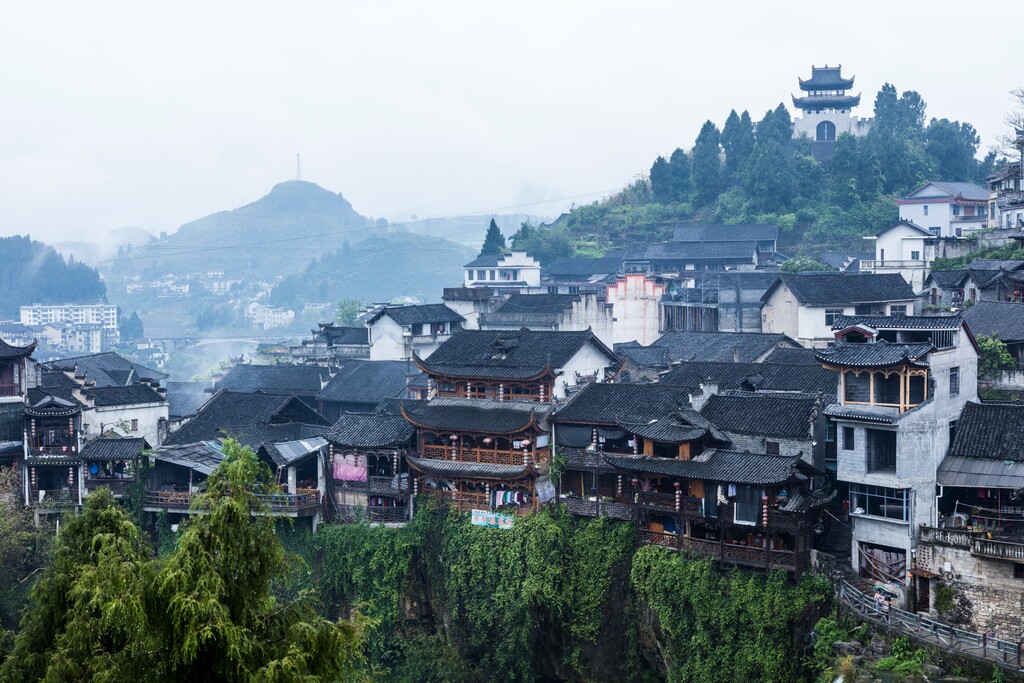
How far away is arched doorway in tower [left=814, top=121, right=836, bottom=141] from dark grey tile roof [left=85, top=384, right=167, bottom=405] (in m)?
77.4

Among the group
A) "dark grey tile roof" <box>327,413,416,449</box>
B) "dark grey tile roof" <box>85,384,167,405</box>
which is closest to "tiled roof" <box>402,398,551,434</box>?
"dark grey tile roof" <box>327,413,416,449</box>

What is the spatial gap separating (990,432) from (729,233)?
57.4 m

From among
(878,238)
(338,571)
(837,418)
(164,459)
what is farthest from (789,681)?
(878,238)

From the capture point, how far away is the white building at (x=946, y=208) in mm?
80625

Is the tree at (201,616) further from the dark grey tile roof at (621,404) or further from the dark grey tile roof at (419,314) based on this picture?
the dark grey tile roof at (419,314)

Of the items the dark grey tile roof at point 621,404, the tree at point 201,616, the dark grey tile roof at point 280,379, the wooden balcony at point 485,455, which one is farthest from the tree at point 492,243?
the tree at point 201,616

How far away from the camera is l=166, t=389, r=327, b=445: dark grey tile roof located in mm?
54662

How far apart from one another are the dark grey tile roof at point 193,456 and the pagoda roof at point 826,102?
8018cm

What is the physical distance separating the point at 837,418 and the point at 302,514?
2342 cm

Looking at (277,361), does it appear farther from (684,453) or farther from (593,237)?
(684,453)

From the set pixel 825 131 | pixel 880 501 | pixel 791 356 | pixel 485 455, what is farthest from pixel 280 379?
pixel 825 131

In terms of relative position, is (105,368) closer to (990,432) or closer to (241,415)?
(241,415)

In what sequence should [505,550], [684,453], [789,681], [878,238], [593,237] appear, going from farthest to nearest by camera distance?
1. [593,237]
2. [878,238]
3. [505,550]
4. [684,453]
5. [789,681]

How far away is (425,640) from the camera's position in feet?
145
